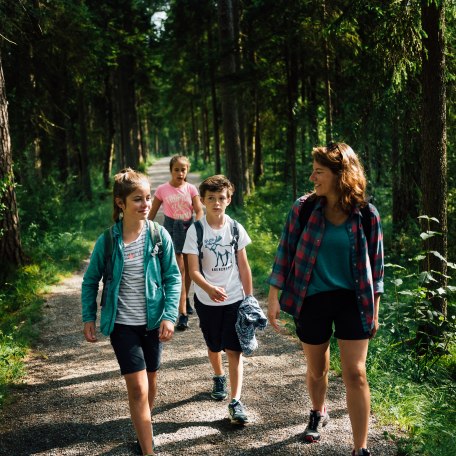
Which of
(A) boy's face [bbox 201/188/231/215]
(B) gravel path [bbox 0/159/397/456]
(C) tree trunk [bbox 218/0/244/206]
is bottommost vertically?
(B) gravel path [bbox 0/159/397/456]

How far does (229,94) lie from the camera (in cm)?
1519

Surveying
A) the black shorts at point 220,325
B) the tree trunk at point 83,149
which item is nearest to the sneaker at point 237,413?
the black shorts at point 220,325

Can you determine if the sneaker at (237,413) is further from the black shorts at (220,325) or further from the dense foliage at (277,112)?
the dense foliage at (277,112)

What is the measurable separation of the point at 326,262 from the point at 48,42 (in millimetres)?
11025

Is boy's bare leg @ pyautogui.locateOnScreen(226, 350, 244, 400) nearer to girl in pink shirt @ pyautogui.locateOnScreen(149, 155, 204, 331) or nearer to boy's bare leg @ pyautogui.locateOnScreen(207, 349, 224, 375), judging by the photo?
boy's bare leg @ pyautogui.locateOnScreen(207, 349, 224, 375)

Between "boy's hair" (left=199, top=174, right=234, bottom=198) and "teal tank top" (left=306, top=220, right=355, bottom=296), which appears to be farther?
"boy's hair" (left=199, top=174, right=234, bottom=198)

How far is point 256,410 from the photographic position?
4.50 metres

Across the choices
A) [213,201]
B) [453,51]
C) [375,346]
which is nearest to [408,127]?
[453,51]

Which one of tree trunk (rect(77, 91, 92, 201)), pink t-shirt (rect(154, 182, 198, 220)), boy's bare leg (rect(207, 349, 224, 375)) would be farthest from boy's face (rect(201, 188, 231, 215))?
tree trunk (rect(77, 91, 92, 201))

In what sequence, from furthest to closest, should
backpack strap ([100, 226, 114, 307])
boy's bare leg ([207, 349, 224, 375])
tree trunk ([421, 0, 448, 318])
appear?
tree trunk ([421, 0, 448, 318]), boy's bare leg ([207, 349, 224, 375]), backpack strap ([100, 226, 114, 307])

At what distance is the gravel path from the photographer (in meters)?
3.92

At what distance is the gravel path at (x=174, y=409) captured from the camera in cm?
392

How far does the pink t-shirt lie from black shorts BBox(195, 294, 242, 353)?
104 inches

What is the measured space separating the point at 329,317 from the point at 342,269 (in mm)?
344
